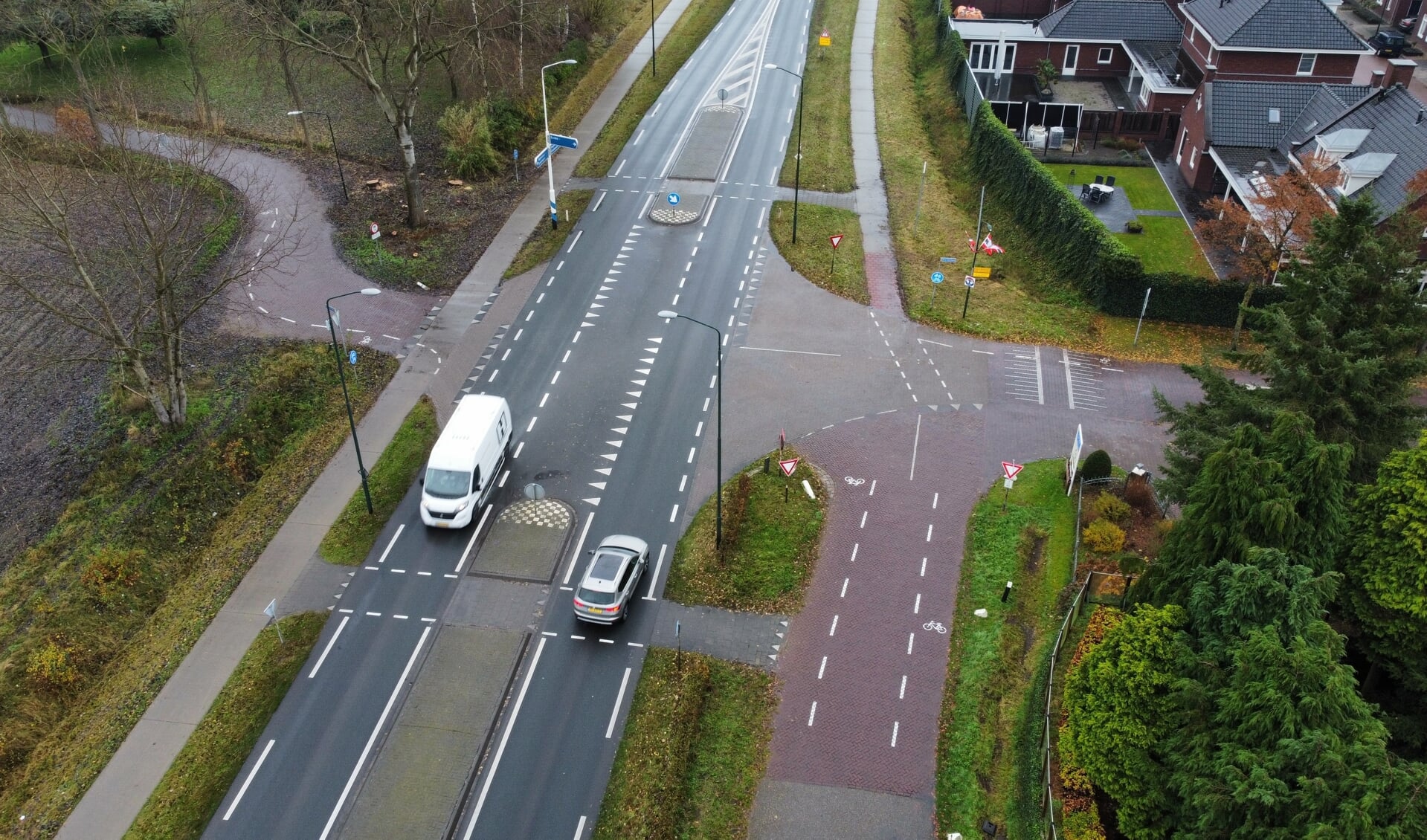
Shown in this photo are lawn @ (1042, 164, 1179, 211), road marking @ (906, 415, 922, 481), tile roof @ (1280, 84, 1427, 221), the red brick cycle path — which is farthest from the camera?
lawn @ (1042, 164, 1179, 211)

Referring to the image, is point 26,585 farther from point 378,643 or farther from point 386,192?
point 386,192

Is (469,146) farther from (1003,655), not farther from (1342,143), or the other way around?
(1342,143)

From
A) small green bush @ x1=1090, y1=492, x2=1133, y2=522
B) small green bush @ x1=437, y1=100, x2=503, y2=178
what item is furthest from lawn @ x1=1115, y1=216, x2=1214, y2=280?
small green bush @ x1=437, y1=100, x2=503, y2=178

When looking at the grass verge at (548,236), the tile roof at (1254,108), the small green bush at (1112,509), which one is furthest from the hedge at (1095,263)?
the grass verge at (548,236)

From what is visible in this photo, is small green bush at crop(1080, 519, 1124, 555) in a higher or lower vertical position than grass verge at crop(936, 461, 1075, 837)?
higher

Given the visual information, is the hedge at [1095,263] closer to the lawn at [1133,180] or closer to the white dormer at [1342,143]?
the lawn at [1133,180]

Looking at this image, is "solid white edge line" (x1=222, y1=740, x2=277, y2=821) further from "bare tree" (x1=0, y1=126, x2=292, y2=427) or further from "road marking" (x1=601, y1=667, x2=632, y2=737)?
"bare tree" (x1=0, y1=126, x2=292, y2=427)

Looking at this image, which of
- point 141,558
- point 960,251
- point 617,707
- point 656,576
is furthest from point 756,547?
point 960,251
